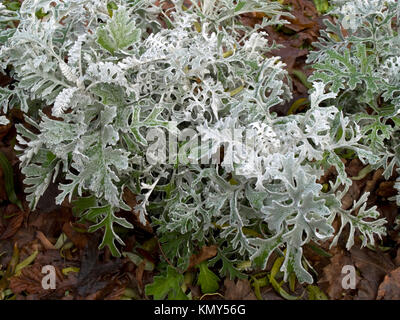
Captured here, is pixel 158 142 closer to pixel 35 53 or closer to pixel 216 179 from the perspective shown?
pixel 216 179

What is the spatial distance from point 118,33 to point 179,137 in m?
0.38

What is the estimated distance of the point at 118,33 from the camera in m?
1.44

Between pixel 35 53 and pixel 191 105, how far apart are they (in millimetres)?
529

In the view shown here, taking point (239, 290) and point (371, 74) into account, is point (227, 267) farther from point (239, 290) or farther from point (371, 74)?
point (371, 74)

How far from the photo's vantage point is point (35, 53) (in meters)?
1.50

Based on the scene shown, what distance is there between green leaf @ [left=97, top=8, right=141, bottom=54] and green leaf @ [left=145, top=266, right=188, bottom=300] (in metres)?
0.75

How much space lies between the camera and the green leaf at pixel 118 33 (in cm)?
141

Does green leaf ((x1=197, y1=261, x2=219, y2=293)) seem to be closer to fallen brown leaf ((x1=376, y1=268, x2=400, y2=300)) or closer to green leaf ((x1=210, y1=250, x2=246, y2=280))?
green leaf ((x1=210, y1=250, x2=246, y2=280))

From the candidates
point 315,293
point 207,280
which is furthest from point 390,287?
point 207,280

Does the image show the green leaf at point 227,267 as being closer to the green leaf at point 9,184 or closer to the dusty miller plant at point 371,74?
the dusty miller plant at point 371,74

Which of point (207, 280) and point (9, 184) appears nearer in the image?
point (207, 280)

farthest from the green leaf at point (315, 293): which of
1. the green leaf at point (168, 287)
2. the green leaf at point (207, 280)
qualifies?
the green leaf at point (168, 287)

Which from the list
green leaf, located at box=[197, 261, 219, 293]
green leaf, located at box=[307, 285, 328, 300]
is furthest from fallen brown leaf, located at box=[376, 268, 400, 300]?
green leaf, located at box=[197, 261, 219, 293]

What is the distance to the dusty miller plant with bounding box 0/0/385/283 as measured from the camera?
1323 mm
